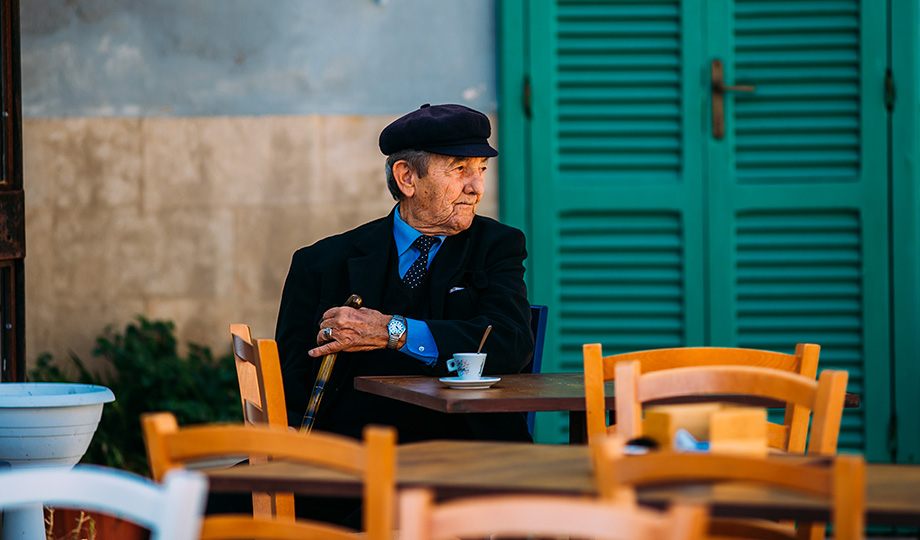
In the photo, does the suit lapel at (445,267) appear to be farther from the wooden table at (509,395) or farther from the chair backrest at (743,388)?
the chair backrest at (743,388)

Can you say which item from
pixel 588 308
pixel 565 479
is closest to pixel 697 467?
pixel 565 479

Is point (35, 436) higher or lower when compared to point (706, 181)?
lower

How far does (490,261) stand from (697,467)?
1.99 m

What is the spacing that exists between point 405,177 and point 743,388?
1573mm

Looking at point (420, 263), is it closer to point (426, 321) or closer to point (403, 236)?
point (403, 236)

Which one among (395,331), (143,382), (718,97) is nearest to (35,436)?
(395,331)

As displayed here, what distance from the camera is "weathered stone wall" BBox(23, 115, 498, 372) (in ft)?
15.8

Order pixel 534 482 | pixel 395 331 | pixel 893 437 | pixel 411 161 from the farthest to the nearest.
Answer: pixel 893 437
pixel 411 161
pixel 395 331
pixel 534 482

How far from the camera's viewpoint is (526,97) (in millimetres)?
4645

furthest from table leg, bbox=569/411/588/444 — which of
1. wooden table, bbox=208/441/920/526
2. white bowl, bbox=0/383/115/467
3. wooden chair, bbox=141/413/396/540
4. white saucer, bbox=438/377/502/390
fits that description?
wooden chair, bbox=141/413/396/540

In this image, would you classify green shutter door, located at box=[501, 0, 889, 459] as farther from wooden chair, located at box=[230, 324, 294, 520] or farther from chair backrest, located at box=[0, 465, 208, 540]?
chair backrest, located at box=[0, 465, 208, 540]

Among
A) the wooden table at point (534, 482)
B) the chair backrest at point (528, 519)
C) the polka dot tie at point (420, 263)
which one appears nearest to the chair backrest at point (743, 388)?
the wooden table at point (534, 482)

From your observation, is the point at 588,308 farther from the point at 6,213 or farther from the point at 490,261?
the point at 6,213

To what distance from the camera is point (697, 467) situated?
151 centimetres
